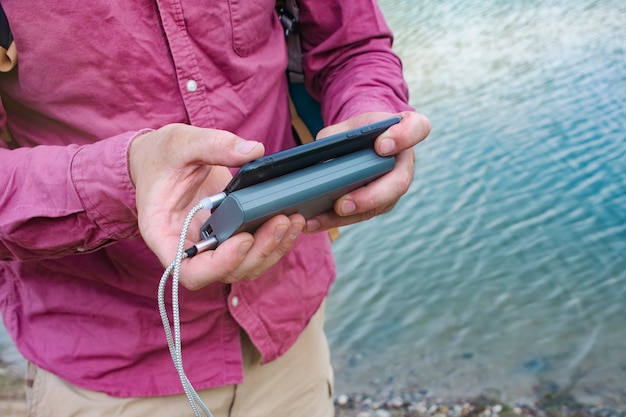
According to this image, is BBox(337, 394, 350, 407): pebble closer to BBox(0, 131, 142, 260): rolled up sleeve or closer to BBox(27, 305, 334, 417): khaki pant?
BBox(27, 305, 334, 417): khaki pant

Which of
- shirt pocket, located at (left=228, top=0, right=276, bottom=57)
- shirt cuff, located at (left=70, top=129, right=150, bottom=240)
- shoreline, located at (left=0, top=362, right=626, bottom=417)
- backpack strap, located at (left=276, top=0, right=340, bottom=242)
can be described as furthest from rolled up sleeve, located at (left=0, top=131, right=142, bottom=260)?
shoreline, located at (left=0, top=362, right=626, bottom=417)

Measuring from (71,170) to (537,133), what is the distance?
5.66 m

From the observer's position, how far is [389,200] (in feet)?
4.89

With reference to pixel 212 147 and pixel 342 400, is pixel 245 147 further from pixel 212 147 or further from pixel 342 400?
pixel 342 400

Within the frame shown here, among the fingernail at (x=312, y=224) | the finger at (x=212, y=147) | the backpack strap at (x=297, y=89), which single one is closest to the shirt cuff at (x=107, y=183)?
the finger at (x=212, y=147)

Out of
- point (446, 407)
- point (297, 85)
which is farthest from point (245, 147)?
point (446, 407)

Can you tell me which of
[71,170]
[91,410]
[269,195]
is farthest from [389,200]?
[91,410]

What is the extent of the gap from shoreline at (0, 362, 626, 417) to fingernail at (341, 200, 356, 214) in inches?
109

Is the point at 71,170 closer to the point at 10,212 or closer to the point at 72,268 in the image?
the point at 10,212

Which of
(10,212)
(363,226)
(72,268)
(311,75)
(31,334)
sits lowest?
(363,226)

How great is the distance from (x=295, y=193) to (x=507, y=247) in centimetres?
425

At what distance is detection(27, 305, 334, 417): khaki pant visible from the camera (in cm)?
173

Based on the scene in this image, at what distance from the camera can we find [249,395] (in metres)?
1.92

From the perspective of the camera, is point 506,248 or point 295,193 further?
point 506,248
